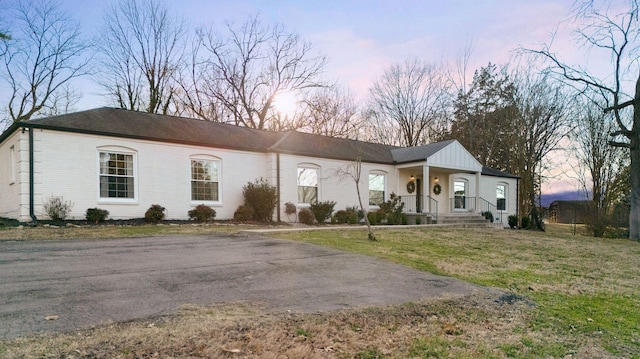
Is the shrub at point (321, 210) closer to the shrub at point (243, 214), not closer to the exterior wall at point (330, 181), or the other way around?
the exterior wall at point (330, 181)

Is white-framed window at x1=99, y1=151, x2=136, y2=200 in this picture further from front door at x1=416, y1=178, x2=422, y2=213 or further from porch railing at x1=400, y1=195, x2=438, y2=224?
front door at x1=416, y1=178, x2=422, y2=213

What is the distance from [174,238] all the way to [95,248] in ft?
6.98

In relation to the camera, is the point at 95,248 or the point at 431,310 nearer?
the point at 431,310

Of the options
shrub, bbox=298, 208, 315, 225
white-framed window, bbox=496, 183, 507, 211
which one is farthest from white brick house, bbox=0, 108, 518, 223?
white-framed window, bbox=496, 183, 507, 211

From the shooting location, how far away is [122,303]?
167 inches

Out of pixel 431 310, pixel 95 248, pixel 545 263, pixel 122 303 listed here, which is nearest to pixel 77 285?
pixel 122 303

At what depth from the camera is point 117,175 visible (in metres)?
13.3

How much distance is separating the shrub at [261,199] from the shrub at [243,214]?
0.28 meters

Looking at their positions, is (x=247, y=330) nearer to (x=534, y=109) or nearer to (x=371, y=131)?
(x=534, y=109)

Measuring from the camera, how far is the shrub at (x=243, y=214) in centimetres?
1509

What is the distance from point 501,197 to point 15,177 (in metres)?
25.9

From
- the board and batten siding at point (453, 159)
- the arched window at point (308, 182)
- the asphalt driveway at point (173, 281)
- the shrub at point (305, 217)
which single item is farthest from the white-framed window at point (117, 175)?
the board and batten siding at point (453, 159)

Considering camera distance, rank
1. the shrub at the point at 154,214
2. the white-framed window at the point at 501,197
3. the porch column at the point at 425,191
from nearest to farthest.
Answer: the shrub at the point at 154,214, the porch column at the point at 425,191, the white-framed window at the point at 501,197

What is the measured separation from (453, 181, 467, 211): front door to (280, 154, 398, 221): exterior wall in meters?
4.65
